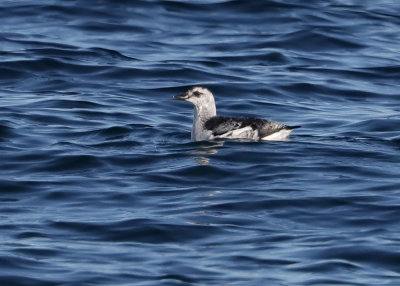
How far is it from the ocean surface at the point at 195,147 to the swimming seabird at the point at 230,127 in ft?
0.54

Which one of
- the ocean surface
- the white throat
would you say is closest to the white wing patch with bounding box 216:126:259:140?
the ocean surface

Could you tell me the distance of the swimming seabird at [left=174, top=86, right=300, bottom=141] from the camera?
16.1 meters

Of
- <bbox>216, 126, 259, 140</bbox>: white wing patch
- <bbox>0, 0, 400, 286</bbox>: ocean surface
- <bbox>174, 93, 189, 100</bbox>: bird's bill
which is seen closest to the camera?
<bbox>0, 0, 400, 286</bbox>: ocean surface

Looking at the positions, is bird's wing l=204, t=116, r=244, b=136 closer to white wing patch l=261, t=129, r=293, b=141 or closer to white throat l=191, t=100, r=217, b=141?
white throat l=191, t=100, r=217, b=141

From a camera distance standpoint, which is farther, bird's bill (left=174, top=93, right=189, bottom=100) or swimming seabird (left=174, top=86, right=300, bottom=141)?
bird's bill (left=174, top=93, right=189, bottom=100)

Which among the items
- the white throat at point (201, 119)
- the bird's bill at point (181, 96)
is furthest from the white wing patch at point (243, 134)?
the bird's bill at point (181, 96)

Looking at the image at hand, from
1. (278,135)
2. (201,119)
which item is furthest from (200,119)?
(278,135)

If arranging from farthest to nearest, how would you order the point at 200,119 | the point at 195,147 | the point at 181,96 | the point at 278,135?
the point at 181,96 < the point at 200,119 < the point at 195,147 < the point at 278,135

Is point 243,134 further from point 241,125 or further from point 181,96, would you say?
point 181,96

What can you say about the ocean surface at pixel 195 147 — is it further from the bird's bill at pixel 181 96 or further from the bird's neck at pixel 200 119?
the bird's bill at pixel 181 96

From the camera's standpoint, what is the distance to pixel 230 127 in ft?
53.6

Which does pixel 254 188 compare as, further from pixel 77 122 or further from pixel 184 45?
pixel 184 45

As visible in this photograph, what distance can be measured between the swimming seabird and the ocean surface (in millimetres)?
165

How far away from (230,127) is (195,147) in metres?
0.57
